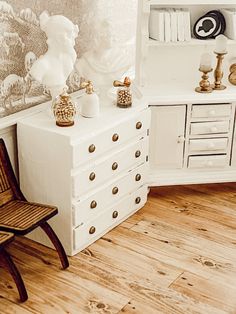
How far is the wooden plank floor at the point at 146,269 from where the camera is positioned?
9.78 ft

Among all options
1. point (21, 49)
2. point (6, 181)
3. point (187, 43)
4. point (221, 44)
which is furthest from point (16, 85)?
point (221, 44)

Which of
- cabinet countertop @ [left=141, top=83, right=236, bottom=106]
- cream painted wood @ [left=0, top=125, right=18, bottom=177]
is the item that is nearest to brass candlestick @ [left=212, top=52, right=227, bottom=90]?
cabinet countertop @ [left=141, top=83, right=236, bottom=106]

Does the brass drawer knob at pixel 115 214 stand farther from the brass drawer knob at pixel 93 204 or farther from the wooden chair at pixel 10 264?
the wooden chair at pixel 10 264

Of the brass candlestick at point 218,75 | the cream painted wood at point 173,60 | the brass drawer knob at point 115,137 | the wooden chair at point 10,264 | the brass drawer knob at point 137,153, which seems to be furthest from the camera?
the brass candlestick at point 218,75

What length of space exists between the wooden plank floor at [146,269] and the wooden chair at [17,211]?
211mm

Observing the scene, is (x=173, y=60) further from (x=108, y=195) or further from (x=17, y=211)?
(x=17, y=211)

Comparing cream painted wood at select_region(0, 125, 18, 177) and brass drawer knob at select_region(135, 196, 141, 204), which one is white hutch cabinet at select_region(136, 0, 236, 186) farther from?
cream painted wood at select_region(0, 125, 18, 177)

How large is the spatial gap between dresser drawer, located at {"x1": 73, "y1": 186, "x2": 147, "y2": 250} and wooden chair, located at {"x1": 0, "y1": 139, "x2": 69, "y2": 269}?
18cm

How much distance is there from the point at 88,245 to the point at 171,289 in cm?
65

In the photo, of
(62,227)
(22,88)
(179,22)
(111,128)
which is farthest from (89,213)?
(179,22)

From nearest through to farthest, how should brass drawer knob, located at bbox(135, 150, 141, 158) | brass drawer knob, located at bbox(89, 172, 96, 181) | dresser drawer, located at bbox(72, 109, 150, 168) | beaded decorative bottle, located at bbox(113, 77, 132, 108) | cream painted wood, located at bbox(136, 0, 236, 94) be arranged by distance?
1. dresser drawer, located at bbox(72, 109, 150, 168)
2. brass drawer knob, located at bbox(89, 172, 96, 181)
3. beaded decorative bottle, located at bbox(113, 77, 132, 108)
4. brass drawer knob, located at bbox(135, 150, 141, 158)
5. cream painted wood, located at bbox(136, 0, 236, 94)

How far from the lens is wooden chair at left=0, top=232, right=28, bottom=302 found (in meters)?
2.83

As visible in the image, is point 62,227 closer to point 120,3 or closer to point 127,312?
point 127,312

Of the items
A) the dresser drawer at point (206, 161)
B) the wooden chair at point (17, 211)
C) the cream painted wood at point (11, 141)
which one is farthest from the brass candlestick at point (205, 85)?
the wooden chair at point (17, 211)
